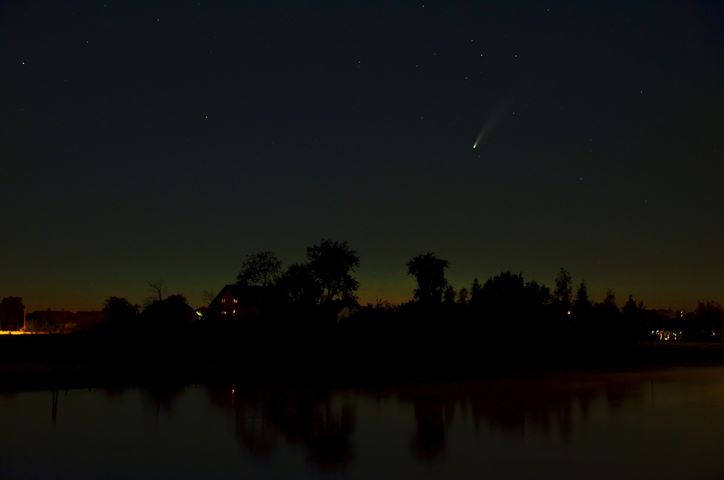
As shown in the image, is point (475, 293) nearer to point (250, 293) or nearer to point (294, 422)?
point (250, 293)

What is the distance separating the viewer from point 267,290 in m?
61.2

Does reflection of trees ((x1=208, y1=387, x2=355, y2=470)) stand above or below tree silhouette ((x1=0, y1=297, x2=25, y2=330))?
below

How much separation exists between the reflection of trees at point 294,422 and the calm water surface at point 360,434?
0.05 m

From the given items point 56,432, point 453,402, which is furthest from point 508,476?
point 453,402

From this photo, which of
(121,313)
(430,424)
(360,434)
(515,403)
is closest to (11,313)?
(121,313)

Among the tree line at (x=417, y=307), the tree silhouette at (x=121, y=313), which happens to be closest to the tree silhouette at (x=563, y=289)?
the tree line at (x=417, y=307)

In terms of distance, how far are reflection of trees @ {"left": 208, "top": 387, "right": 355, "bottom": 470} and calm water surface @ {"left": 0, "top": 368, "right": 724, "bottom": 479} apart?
0.05m

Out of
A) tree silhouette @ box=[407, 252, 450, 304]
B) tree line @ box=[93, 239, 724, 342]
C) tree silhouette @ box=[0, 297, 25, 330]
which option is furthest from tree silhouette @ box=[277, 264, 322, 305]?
tree silhouette @ box=[0, 297, 25, 330]

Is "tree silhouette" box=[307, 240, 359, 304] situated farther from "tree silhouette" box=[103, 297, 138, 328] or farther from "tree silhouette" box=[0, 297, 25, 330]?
"tree silhouette" box=[0, 297, 25, 330]

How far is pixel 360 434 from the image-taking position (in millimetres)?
21234

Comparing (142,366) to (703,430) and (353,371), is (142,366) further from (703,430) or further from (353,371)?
(703,430)

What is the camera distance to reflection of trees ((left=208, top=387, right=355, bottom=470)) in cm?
1842

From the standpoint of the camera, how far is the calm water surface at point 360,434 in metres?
16.4

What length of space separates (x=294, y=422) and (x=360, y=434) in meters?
2.81
